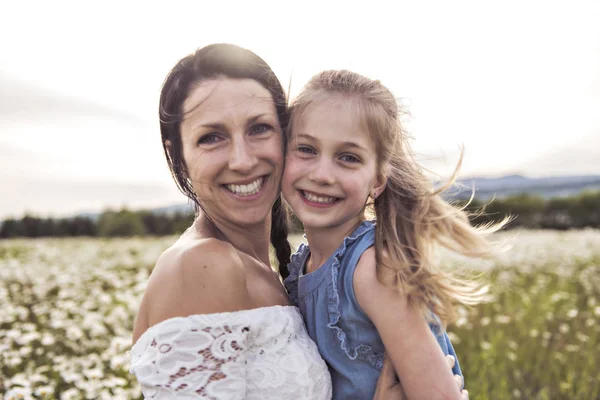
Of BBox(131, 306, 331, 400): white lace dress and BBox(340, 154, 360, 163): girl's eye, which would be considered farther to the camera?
BBox(340, 154, 360, 163): girl's eye

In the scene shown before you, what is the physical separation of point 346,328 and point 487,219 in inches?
1144

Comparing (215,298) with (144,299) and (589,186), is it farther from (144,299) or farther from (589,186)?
(589,186)

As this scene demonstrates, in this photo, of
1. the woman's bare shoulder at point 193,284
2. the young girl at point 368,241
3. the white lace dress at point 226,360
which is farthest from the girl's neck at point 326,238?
the woman's bare shoulder at point 193,284

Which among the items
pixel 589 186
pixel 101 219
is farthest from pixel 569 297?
A: pixel 589 186

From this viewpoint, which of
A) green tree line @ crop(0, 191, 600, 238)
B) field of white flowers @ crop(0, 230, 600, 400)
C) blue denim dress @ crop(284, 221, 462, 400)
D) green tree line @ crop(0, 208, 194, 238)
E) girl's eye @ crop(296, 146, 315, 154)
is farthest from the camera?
green tree line @ crop(0, 191, 600, 238)

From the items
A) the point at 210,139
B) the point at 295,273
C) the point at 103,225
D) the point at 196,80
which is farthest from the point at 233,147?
the point at 103,225

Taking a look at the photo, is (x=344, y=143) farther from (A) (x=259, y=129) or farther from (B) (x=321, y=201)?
(A) (x=259, y=129)

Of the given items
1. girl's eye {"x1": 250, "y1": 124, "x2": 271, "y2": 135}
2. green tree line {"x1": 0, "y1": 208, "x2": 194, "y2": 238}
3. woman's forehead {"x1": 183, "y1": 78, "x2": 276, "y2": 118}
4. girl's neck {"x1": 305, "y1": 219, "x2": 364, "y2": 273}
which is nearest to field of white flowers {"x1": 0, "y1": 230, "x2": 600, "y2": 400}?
girl's neck {"x1": 305, "y1": 219, "x2": 364, "y2": 273}

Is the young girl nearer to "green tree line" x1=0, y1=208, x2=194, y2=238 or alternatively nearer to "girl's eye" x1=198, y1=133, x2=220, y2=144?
"girl's eye" x1=198, y1=133, x2=220, y2=144

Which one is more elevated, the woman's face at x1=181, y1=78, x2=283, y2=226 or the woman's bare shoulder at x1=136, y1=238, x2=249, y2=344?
the woman's face at x1=181, y1=78, x2=283, y2=226

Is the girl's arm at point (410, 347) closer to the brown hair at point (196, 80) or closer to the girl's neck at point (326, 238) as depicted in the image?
the girl's neck at point (326, 238)

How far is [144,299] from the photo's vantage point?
2.14 metres

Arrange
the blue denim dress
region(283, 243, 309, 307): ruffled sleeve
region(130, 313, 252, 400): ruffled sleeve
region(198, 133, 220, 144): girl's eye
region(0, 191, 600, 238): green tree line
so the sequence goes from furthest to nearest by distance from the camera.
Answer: region(0, 191, 600, 238): green tree line, region(283, 243, 309, 307): ruffled sleeve, region(198, 133, 220, 144): girl's eye, the blue denim dress, region(130, 313, 252, 400): ruffled sleeve

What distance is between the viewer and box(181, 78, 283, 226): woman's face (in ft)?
7.99
